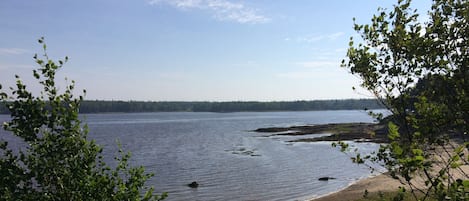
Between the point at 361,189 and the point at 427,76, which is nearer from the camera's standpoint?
the point at 427,76

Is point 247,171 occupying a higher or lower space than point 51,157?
lower

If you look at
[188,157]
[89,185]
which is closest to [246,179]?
[188,157]

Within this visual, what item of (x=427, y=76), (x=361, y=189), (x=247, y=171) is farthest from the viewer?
(x=247, y=171)

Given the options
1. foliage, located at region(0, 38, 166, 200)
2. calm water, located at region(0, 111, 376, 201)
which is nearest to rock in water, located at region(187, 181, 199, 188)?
calm water, located at region(0, 111, 376, 201)

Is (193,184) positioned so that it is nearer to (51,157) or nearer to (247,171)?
(247,171)

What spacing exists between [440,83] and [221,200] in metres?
27.0

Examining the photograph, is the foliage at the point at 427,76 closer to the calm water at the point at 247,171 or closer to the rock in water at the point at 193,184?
the calm water at the point at 247,171

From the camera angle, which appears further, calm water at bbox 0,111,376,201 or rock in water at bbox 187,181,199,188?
rock in water at bbox 187,181,199,188

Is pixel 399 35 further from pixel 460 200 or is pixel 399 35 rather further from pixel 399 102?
pixel 460 200

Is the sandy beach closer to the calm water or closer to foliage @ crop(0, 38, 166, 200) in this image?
the calm water

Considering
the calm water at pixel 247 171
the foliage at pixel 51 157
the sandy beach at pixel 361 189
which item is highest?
the foliage at pixel 51 157

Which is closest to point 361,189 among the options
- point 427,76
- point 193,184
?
point 193,184

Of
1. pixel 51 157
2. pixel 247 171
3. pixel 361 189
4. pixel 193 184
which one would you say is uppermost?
pixel 51 157

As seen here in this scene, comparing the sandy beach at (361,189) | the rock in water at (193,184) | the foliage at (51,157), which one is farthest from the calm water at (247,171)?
the foliage at (51,157)
